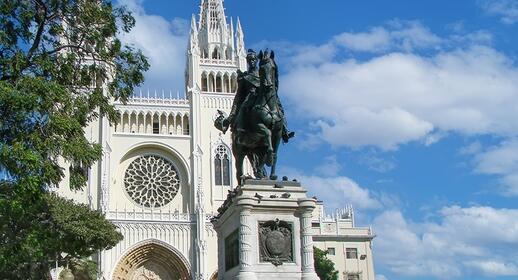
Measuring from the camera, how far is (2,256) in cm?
1084

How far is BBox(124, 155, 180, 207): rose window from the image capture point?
4716cm

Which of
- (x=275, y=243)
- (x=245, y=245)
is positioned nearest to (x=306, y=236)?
(x=275, y=243)

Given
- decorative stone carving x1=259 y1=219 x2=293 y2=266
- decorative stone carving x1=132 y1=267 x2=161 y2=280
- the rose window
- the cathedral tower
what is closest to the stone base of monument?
decorative stone carving x1=259 y1=219 x2=293 y2=266

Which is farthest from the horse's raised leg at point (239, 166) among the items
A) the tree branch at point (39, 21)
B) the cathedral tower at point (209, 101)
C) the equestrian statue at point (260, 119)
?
the cathedral tower at point (209, 101)

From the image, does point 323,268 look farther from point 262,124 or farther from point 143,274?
point 262,124

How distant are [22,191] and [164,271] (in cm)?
3680

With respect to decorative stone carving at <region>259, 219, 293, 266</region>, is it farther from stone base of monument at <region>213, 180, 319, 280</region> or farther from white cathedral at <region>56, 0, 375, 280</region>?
white cathedral at <region>56, 0, 375, 280</region>

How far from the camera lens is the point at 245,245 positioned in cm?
866

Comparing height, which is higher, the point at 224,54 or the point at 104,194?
the point at 224,54

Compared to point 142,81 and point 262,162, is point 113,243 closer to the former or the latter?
point 142,81

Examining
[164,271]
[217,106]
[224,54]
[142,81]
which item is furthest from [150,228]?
[142,81]

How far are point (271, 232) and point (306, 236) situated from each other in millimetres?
500

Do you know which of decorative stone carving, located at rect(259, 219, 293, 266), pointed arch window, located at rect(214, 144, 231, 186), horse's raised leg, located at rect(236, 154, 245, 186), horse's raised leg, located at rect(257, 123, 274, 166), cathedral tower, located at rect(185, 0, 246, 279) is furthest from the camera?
pointed arch window, located at rect(214, 144, 231, 186)

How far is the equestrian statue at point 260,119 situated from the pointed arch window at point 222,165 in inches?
1480
